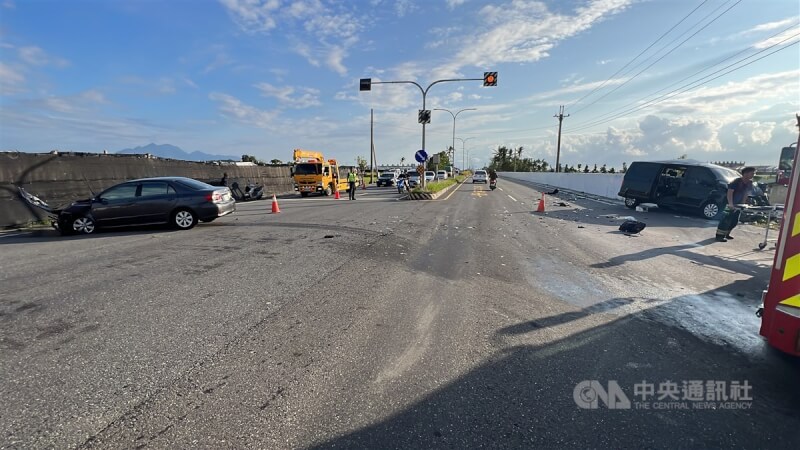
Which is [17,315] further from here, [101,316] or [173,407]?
[173,407]

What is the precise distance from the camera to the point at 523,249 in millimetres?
7637

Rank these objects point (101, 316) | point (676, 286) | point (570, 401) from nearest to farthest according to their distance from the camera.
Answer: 1. point (570, 401)
2. point (101, 316)
3. point (676, 286)

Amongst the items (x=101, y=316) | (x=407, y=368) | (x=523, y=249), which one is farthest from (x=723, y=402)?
(x=101, y=316)

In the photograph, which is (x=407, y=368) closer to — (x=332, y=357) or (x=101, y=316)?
(x=332, y=357)

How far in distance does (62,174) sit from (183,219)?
250 inches

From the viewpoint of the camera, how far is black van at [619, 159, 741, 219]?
39.6 ft

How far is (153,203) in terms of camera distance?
999 cm

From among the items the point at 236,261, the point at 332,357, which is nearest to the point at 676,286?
the point at 332,357

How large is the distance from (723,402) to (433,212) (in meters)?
11.6

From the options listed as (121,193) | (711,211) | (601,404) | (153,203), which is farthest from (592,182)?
(601,404)

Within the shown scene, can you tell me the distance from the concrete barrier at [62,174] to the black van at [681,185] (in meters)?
19.9

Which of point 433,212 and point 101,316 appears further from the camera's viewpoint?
point 433,212

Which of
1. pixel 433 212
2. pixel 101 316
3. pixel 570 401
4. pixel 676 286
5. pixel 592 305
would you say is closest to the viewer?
pixel 570 401

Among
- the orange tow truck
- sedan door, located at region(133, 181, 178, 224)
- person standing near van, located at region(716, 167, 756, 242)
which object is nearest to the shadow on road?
person standing near van, located at region(716, 167, 756, 242)
